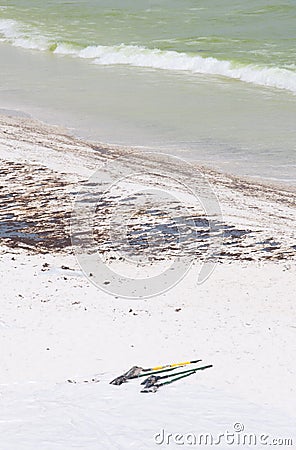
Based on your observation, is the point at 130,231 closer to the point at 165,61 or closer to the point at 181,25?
the point at 165,61

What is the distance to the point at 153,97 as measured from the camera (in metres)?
16.6

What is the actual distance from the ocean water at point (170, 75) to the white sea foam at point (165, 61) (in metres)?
0.03

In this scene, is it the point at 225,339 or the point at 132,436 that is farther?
the point at 225,339

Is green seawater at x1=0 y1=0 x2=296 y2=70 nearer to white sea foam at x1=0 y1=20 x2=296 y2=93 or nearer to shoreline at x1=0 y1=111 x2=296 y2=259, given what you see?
white sea foam at x1=0 y1=20 x2=296 y2=93

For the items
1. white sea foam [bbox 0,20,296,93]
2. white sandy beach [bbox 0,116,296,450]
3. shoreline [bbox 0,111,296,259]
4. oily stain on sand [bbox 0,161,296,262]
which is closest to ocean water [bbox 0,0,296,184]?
white sea foam [bbox 0,20,296,93]

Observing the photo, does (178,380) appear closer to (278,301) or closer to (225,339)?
(225,339)

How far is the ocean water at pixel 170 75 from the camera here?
527 inches

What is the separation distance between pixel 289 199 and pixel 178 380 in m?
4.51

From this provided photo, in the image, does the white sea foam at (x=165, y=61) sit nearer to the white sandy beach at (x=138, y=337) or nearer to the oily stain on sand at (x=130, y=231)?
the white sandy beach at (x=138, y=337)

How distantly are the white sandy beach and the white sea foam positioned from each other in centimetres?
818

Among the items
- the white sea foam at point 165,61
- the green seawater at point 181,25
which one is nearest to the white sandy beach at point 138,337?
the white sea foam at point 165,61

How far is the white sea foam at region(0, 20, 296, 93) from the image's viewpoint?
59.1 feet

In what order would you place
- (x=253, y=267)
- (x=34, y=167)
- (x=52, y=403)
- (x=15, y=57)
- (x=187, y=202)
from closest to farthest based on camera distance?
(x=52, y=403) < (x=253, y=267) < (x=187, y=202) < (x=34, y=167) < (x=15, y=57)

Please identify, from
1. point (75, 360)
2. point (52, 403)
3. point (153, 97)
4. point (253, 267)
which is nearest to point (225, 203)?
point (253, 267)
